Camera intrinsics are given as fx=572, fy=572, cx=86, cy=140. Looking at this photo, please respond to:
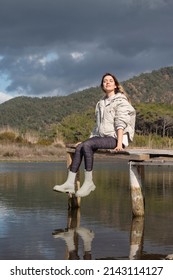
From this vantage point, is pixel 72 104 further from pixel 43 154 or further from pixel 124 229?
pixel 124 229

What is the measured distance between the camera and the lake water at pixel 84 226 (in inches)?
228

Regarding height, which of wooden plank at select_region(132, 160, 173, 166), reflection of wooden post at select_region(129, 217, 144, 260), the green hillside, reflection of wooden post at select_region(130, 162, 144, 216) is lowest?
reflection of wooden post at select_region(129, 217, 144, 260)

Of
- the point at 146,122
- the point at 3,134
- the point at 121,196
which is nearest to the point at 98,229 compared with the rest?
the point at 121,196

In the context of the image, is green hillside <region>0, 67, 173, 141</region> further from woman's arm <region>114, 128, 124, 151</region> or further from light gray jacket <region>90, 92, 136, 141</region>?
woman's arm <region>114, 128, 124, 151</region>

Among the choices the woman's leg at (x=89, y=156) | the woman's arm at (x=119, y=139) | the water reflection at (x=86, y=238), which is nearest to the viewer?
the water reflection at (x=86, y=238)

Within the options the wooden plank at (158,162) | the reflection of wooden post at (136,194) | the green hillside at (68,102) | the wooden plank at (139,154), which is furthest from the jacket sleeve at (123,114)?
the green hillside at (68,102)

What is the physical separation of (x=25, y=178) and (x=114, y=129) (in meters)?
7.32

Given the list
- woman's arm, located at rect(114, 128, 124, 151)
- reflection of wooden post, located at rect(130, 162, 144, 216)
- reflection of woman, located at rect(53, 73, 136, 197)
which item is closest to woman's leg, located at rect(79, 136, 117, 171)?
reflection of woman, located at rect(53, 73, 136, 197)

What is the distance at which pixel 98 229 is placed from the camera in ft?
23.8

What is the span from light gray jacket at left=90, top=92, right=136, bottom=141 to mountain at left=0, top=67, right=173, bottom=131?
76868 mm

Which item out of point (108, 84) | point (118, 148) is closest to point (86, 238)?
point (118, 148)

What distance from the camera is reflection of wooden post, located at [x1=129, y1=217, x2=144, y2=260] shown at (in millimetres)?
5727

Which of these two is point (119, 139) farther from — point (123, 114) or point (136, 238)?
point (136, 238)

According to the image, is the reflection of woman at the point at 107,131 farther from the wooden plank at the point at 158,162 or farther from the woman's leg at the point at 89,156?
the wooden plank at the point at 158,162
